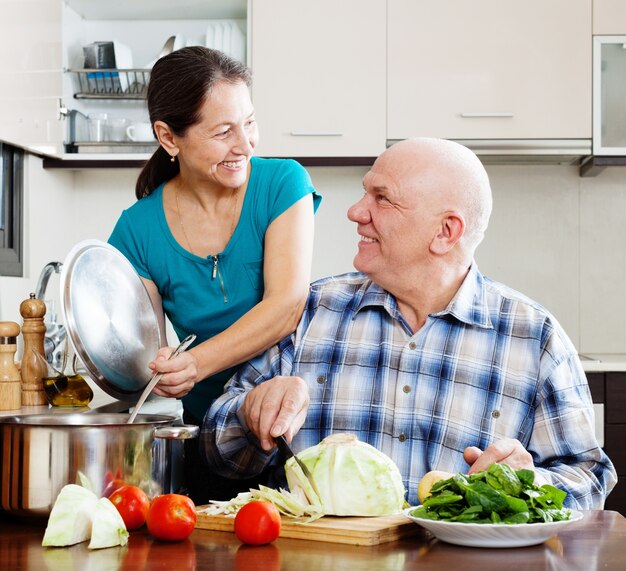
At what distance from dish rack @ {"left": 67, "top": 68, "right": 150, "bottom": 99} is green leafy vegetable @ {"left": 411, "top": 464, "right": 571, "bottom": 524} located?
2.58m

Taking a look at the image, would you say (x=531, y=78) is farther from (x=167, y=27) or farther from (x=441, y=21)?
(x=167, y=27)

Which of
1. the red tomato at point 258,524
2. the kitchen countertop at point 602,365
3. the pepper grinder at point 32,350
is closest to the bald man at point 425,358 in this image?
the pepper grinder at point 32,350

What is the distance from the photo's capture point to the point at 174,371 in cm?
153

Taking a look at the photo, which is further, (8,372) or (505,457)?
(8,372)

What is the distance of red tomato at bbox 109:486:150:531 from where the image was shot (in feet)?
3.51

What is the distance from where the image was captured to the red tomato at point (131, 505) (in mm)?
1071

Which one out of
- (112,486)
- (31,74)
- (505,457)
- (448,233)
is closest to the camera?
(112,486)

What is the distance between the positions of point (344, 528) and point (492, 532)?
165mm

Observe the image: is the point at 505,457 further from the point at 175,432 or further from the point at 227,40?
the point at 227,40

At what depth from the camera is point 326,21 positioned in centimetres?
323

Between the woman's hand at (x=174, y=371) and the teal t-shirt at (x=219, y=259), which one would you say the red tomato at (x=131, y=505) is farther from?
the teal t-shirt at (x=219, y=259)

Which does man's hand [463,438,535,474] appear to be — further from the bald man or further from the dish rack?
the dish rack

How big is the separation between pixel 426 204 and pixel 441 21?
177 cm

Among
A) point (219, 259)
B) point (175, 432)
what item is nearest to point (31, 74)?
point (219, 259)
